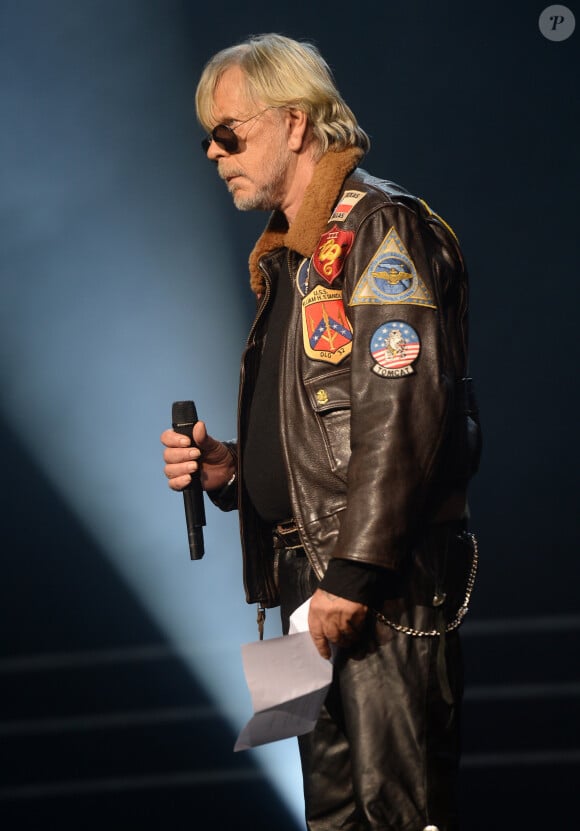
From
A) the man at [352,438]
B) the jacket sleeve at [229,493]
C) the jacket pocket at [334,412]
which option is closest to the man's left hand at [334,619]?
the man at [352,438]

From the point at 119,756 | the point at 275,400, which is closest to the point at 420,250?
the point at 275,400

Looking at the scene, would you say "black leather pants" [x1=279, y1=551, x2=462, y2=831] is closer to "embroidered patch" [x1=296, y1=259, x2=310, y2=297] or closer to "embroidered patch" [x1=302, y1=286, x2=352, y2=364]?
"embroidered patch" [x1=302, y1=286, x2=352, y2=364]

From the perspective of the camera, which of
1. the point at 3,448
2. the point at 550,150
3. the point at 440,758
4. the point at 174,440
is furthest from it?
the point at 3,448

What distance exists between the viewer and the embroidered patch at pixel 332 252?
1.74 m

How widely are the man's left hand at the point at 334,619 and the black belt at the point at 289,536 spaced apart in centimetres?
24

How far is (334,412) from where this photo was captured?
172 cm

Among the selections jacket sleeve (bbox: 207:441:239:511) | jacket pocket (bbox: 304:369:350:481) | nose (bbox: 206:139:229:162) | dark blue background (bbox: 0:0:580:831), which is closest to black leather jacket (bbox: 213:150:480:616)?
jacket pocket (bbox: 304:369:350:481)

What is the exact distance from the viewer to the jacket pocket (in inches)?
66.8

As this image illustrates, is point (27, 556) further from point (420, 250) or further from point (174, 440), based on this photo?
point (420, 250)

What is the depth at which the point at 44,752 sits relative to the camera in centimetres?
309

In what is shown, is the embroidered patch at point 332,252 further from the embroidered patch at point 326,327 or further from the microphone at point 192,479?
the microphone at point 192,479

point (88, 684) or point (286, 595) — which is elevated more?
point (286, 595)

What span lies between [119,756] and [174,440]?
1.49 metres

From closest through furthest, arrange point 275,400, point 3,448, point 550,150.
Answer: point 275,400
point 550,150
point 3,448
